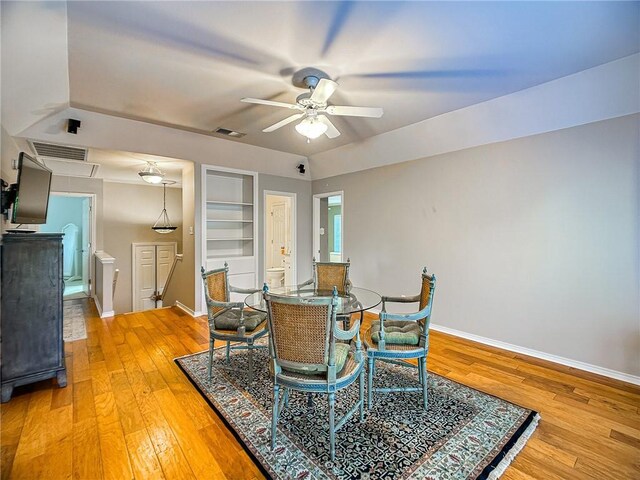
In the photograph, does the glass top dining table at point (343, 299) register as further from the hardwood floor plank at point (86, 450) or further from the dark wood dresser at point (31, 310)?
the dark wood dresser at point (31, 310)

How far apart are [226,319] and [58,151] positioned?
3.39 m

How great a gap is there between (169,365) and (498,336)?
3.61 meters

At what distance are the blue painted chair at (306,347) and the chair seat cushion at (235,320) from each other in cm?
91

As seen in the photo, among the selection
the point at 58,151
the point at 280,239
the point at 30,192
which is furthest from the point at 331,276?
the point at 58,151

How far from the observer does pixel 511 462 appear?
5.64ft

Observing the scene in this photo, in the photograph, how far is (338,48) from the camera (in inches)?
87.0

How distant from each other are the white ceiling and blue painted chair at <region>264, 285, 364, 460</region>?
69.7 inches

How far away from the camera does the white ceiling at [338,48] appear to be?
6.09ft

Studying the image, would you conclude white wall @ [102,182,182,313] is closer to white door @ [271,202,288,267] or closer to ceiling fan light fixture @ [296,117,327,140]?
white door @ [271,202,288,267]

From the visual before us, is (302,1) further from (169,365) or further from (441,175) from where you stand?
(169,365)

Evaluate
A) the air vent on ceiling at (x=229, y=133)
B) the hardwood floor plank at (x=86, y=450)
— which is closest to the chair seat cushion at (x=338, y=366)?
the hardwood floor plank at (x=86, y=450)

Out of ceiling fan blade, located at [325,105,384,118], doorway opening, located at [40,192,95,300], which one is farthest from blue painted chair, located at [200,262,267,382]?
doorway opening, located at [40,192,95,300]

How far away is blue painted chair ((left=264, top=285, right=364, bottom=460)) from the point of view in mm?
1681

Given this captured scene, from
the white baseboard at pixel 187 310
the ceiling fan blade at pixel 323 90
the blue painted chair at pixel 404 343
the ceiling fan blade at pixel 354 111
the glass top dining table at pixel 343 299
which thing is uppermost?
the ceiling fan blade at pixel 323 90
